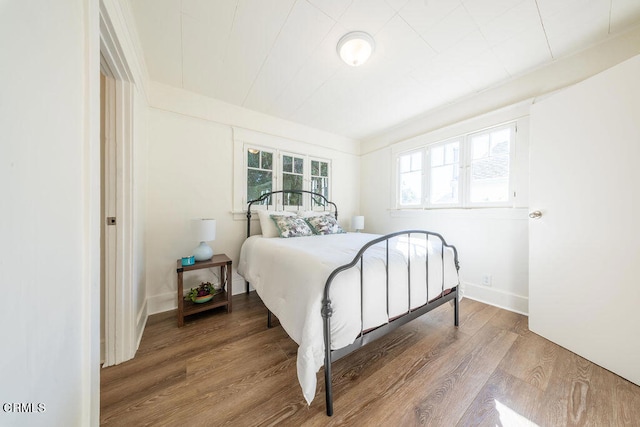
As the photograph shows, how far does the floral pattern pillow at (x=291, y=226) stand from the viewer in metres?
2.48

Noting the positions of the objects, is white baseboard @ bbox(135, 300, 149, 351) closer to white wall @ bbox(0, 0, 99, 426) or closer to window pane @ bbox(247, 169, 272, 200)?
white wall @ bbox(0, 0, 99, 426)

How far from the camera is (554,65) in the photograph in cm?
197

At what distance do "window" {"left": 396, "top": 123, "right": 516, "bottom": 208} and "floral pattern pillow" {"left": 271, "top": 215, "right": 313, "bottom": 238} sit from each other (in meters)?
1.70

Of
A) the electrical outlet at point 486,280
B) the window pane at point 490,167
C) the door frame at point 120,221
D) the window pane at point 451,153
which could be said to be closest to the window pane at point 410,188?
the window pane at point 451,153

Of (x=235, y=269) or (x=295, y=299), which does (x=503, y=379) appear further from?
(x=235, y=269)

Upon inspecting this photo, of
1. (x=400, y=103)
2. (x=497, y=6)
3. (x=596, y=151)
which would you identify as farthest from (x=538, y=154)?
(x=400, y=103)

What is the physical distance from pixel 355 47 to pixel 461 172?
1.95 metres

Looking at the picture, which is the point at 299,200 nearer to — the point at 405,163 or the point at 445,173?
the point at 405,163

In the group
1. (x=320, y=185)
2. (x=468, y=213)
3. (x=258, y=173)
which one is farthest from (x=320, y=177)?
(x=468, y=213)

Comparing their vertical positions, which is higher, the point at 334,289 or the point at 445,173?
the point at 445,173

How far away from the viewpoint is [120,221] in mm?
1484

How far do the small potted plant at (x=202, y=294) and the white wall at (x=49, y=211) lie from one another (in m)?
1.26

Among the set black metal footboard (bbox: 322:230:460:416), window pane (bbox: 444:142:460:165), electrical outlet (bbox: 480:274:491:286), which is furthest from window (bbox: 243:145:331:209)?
electrical outlet (bbox: 480:274:491:286)

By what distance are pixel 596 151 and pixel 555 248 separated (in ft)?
2.48
